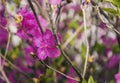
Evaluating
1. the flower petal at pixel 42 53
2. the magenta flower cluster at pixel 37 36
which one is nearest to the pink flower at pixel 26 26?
the magenta flower cluster at pixel 37 36

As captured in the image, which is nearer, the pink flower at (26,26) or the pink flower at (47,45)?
the pink flower at (47,45)

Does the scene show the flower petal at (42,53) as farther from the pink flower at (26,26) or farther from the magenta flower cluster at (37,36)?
the pink flower at (26,26)

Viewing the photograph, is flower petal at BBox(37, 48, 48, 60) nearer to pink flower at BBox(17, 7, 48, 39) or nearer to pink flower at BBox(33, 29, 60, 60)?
pink flower at BBox(33, 29, 60, 60)

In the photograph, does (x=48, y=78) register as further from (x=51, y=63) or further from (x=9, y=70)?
(x=9, y=70)

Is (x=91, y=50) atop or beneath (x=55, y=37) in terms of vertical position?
beneath

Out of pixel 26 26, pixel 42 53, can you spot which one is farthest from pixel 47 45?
pixel 26 26

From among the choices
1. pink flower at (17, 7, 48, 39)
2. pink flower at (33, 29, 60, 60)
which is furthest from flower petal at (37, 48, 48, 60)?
pink flower at (17, 7, 48, 39)


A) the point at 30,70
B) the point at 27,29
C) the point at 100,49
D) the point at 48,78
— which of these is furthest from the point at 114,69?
the point at 27,29

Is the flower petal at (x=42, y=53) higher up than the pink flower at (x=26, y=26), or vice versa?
the pink flower at (x=26, y=26)
